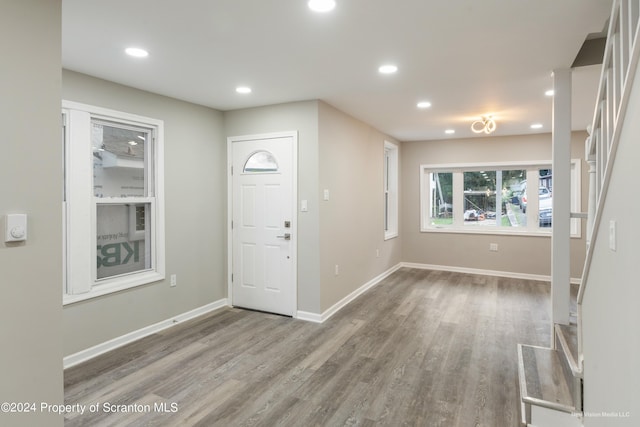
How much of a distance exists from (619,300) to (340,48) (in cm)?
218

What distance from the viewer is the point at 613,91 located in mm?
1810

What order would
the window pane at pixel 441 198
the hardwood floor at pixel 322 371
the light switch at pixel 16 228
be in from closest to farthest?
the light switch at pixel 16 228 < the hardwood floor at pixel 322 371 < the window pane at pixel 441 198

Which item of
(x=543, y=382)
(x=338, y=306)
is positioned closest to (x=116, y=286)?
(x=338, y=306)

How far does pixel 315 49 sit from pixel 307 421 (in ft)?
8.20

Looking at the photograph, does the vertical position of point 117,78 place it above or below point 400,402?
above

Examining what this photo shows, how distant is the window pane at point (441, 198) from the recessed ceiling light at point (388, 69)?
13.8 ft

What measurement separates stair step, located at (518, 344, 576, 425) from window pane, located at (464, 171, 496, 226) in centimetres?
406

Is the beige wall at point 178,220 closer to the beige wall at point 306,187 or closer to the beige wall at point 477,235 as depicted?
the beige wall at point 306,187

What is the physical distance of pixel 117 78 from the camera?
3252 millimetres

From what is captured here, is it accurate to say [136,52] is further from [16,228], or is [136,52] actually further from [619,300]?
[619,300]

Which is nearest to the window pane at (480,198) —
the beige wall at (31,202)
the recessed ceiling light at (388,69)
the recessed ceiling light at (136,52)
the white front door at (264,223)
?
the white front door at (264,223)

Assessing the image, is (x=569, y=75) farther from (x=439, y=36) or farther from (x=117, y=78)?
(x=117, y=78)

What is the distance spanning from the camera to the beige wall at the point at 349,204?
4.20m

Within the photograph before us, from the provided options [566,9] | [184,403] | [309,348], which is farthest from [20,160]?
[566,9]
